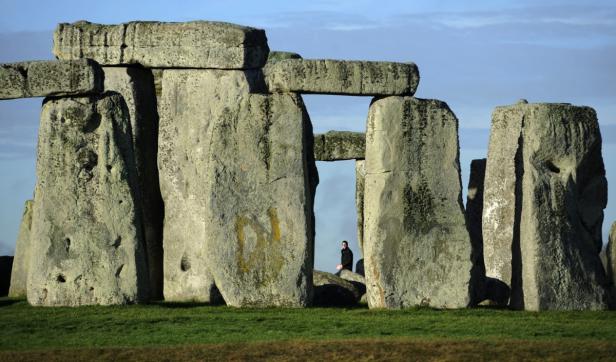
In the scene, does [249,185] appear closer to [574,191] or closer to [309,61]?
[309,61]

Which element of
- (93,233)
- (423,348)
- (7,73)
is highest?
(7,73)

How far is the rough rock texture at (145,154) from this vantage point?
29906 mm

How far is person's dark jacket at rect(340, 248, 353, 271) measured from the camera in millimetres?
34688

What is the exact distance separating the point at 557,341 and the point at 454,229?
4.12 metres

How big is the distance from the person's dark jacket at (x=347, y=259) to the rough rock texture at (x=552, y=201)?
7.17 metres

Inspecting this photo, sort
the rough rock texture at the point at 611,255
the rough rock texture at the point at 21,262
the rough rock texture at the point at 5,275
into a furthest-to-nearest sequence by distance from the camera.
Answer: the rough rock texture at the point at 5,275 < the rough rock texture at the point at 21,262 < the rough rock texture at the point at 611,255

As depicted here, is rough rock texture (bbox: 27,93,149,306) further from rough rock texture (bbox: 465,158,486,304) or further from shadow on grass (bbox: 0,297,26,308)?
rough rock texture (bbox: 465,158,486,304)

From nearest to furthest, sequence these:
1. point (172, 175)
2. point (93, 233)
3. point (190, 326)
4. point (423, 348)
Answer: point (423, 348), point (190, 326), point (93, 233), point (172, 175)

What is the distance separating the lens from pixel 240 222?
2653cm

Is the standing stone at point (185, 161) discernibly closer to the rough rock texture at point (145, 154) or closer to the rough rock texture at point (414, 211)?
the rough rock texture at point (145, 154)

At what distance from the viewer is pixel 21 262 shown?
29.9 m

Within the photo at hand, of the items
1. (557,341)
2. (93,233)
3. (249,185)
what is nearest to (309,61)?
(249,185)

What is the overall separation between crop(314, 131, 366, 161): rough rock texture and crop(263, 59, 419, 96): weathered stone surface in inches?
292

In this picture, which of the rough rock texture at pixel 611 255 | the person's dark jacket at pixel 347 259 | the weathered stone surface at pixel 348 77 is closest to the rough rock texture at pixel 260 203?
the weathered stone surface at pixel 348 77
